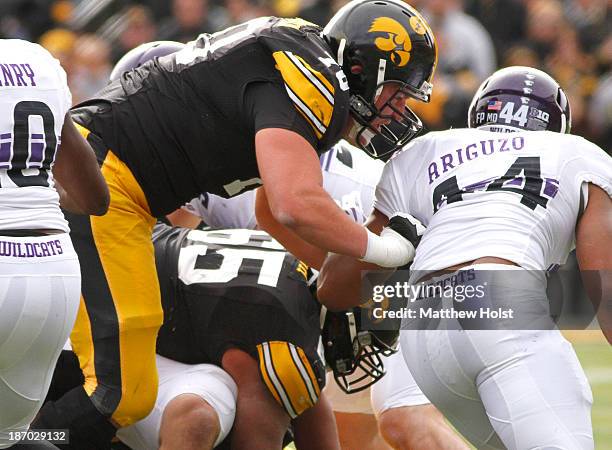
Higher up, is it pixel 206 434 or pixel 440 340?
pixel 440 340

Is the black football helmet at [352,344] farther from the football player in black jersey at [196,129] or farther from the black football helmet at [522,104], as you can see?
the black football helmet at [522,104]

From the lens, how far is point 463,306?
3807 mm

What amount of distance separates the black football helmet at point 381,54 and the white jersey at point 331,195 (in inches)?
51.2

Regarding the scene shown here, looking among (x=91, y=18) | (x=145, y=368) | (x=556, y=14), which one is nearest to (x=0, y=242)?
(x=145, y=368)

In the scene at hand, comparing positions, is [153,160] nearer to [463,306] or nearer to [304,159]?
[304,159]

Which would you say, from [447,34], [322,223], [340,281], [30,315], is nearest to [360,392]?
[340,281]

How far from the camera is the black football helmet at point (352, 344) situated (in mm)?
5004

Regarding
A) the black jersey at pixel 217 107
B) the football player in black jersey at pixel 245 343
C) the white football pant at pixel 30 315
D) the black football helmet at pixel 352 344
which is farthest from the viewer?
the black football helmet at pixel 352 344

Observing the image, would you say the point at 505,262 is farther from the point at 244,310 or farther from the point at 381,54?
the point at 244,310

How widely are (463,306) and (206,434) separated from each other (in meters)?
1.27

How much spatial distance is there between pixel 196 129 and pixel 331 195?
145cm

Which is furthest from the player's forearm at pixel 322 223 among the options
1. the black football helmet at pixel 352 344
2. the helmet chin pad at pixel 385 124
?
the black football helmet at pixel 352 344

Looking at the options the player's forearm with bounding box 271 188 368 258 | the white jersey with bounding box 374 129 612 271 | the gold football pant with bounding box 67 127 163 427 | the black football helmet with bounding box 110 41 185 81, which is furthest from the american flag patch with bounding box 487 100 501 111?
the black football helmet with bounding box 110 41 185 81

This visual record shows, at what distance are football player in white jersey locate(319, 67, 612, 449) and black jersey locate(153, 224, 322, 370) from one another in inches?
32.2
